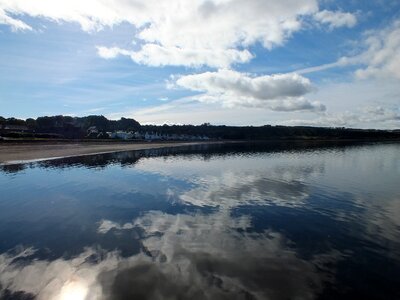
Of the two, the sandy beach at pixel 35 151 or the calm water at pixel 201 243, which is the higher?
the calm water at pixel 201 243

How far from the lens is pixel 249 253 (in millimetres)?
15367

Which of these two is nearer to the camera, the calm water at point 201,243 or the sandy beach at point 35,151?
the calm water at point 201,243

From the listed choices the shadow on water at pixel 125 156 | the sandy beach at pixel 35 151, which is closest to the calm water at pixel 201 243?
the shadow on water at pixel 125 156

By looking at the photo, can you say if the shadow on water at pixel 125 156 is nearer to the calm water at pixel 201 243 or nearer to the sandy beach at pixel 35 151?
the sandy beach at pixel 35 151

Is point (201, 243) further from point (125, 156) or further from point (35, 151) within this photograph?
point (35, 151)

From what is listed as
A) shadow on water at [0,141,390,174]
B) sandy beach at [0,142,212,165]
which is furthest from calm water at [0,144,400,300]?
sandy beach at [0,142,212,165]

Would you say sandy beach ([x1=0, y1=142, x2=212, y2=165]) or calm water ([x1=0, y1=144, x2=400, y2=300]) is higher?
calm water ([x1=0, y1=144, x2=400, y2=300])

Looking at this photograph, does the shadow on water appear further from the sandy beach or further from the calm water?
the calm water

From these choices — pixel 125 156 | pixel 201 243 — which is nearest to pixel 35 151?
pixel 125 156

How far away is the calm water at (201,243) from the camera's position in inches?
478

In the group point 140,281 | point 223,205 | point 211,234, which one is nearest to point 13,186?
point 223,205

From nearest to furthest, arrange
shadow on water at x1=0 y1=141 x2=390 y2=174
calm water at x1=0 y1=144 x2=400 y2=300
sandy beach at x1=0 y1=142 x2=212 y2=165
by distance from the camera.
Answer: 1. calm water at x1=0 y1=144 x2=400 y2=300
2. shadow on water at x1=0 y1=141 x2=390 y2=174
3. sandy beach at x1=0 y1=142 x2=212 y2=165

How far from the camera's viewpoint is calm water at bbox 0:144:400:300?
478 inches

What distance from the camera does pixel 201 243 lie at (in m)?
16.9
